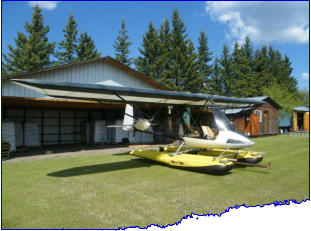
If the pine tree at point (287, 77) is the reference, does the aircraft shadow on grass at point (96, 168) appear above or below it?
below

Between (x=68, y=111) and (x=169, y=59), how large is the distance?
24.1 metres

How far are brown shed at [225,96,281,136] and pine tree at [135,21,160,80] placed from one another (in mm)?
17643

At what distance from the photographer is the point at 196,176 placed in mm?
6633

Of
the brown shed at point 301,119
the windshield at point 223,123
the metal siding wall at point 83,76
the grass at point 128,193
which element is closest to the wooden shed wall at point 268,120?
the brown shed at point 301,119

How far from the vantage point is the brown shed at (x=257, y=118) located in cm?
2280

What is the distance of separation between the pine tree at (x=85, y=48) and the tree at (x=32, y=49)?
4.13 metres

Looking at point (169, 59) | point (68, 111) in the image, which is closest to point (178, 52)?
point (169, 59)

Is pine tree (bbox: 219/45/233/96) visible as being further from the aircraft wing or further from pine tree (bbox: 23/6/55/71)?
the aircraft wing

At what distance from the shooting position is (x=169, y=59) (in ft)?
128

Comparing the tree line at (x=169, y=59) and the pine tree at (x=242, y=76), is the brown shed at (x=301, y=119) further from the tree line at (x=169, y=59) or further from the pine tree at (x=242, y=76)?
the pine tree at (x=242, y=76)

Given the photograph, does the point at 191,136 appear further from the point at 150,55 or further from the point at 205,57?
the point at 205,57

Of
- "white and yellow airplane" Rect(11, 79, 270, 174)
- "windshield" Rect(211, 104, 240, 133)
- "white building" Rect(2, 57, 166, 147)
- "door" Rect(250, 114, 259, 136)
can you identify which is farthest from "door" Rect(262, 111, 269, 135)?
"windshield" Rect(211, 104, 240, 133)

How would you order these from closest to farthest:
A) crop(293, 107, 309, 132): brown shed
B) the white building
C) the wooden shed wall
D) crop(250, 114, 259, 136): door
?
the white building
crop(250, 114, 259, 136): door
the wooden shed wall
crop(293, 107, 309, 132): brown shed

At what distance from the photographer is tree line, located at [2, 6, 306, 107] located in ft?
118
